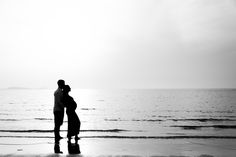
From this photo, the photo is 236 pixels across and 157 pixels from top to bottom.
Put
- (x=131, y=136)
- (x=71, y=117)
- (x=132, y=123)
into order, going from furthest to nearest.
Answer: (x=132, y=123), (x=131, y=136), (x=71, y=117)

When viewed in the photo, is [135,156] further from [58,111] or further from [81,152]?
[58,111]

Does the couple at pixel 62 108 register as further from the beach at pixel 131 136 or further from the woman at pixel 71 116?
the beach at pixel 131 136

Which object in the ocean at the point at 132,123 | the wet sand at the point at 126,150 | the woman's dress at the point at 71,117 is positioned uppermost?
the woman's dress at the point at 71,117

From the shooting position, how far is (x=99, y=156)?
8.66m

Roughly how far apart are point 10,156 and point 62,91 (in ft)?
11.3

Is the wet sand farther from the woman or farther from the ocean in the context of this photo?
the ocean

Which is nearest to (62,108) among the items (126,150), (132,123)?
(126,150)

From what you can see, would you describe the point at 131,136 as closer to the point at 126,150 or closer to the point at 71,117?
the point at 71,117

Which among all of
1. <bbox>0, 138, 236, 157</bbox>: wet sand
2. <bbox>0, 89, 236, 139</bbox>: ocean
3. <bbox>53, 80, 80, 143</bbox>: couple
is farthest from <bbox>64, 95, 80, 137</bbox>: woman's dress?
<bbox>0, 89, 236, 139</bbox>: ocean

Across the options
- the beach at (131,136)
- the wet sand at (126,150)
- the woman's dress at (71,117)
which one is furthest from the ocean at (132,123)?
the wet sand at (126,150)

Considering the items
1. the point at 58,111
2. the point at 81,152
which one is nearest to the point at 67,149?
the point at 81,152

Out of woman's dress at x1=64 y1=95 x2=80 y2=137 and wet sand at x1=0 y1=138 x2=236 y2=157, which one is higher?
woman's dress at x1=64 y1=95 x2=80 y2=137

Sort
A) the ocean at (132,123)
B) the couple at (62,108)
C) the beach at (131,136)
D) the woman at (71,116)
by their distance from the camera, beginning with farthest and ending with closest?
the ocean at (132,123) → the woman at (71,116) → the couple at (62,108) → the beach at (131,136)

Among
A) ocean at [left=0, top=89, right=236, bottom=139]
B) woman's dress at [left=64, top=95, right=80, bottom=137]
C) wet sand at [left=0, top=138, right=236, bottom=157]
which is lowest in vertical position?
ocean at [left=0, top=89, right=236, bottom=139]
